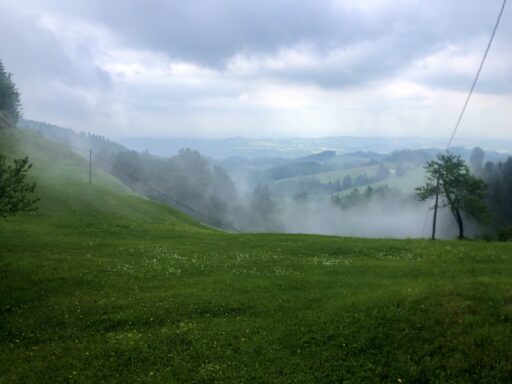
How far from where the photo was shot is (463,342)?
599 inches

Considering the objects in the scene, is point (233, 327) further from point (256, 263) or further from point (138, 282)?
point (256, 263)

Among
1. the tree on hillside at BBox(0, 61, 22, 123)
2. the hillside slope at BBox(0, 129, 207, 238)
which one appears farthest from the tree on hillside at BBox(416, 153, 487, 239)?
the tree on hillside at BBox(0, 61, 22, 123)

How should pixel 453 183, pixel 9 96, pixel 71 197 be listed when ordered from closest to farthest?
1. pixel 71 197
2. pixel 453 183
3. pixel 9 96

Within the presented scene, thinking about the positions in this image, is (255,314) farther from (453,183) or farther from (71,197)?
(453,183)

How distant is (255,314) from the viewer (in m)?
19.1

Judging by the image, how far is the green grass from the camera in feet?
48.0

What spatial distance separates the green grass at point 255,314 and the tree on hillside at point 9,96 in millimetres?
94615

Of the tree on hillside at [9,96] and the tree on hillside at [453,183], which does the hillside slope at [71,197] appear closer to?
the tree on hillside at [9,96]

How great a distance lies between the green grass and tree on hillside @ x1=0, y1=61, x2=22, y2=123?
9461 cm

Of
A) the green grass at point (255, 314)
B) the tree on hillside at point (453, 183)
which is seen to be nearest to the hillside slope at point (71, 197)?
the green grass at point (255, 314)

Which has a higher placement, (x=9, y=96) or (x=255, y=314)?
(x=9, y=96)

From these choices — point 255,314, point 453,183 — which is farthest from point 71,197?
point 453,183

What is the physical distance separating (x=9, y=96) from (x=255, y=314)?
118627mm

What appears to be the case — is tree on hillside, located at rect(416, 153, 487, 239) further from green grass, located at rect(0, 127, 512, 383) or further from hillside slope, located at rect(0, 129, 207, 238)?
hillside slope, located at rect(0, 129, 207, 238)
